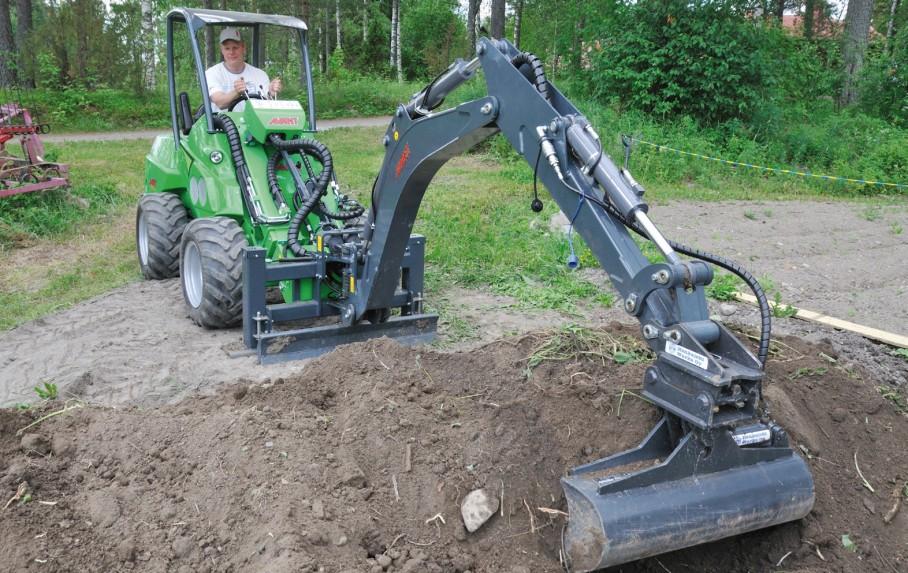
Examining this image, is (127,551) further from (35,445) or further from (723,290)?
(723,290)

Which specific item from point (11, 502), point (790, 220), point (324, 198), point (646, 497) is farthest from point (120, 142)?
point (646, 497)

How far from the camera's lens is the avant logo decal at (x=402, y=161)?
15.8 ft

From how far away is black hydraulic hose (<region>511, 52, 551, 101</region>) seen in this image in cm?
380

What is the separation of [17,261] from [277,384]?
5.32 meters

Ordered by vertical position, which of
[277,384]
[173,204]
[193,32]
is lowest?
[277,384]

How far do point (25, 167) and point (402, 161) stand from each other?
7.24 m

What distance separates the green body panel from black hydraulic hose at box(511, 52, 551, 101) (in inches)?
98.4

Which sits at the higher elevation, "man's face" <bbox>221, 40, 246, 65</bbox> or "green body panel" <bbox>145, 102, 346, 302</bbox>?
"man's face" <bbox>221, 40, 246, 65</bbox>

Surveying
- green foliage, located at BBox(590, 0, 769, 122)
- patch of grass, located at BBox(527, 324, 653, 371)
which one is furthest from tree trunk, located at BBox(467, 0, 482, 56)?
patch of grass, located at BBox(527, 324, 653, 371)

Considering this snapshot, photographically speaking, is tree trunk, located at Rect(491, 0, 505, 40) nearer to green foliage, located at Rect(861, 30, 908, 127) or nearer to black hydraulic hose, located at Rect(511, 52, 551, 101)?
green foliage, located at Rect(861, 30, 908, 127)

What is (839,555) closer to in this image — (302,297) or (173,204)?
(302,297)

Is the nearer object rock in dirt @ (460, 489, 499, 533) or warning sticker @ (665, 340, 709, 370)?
warning sticker @ (665, 340, 709, 370)

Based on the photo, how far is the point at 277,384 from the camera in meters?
4.66

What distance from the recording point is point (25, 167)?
10000 millimetres
